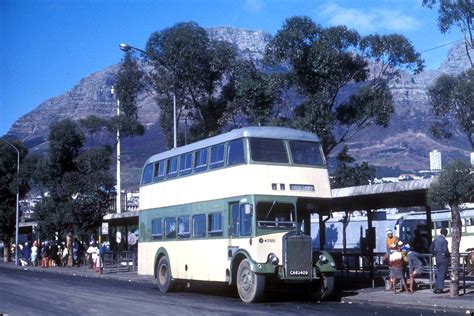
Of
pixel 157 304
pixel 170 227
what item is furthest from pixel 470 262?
pixel 157 304

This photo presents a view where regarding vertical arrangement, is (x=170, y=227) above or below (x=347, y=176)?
below

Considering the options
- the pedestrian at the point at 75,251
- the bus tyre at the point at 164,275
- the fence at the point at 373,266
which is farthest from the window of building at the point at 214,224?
the pedestrian at the point at 75,251

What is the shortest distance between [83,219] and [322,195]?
29.6 metres

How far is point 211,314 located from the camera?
17.2 meters

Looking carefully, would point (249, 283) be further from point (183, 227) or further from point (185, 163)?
point (185, 163)

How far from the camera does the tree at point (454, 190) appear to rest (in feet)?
64.6

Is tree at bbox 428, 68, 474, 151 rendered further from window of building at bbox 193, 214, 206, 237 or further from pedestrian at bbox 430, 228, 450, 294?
window of building at bbox 193, 214, 206, 237

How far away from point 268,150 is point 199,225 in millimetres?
3667

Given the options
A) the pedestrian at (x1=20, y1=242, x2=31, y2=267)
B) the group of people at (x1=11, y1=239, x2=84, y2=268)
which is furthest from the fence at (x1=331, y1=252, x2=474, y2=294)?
the pedestrian at (x1=20, y1=242, x2=31, y2=267)

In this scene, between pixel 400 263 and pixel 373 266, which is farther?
pixel 373 266

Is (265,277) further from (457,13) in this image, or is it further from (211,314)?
(457,13)

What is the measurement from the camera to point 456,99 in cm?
3728

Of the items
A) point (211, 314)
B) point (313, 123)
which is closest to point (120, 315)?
point (211, 314)

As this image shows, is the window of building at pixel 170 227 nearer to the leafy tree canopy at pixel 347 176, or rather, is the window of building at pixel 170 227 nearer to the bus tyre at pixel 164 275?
the bus tyre at pixel 164 275
